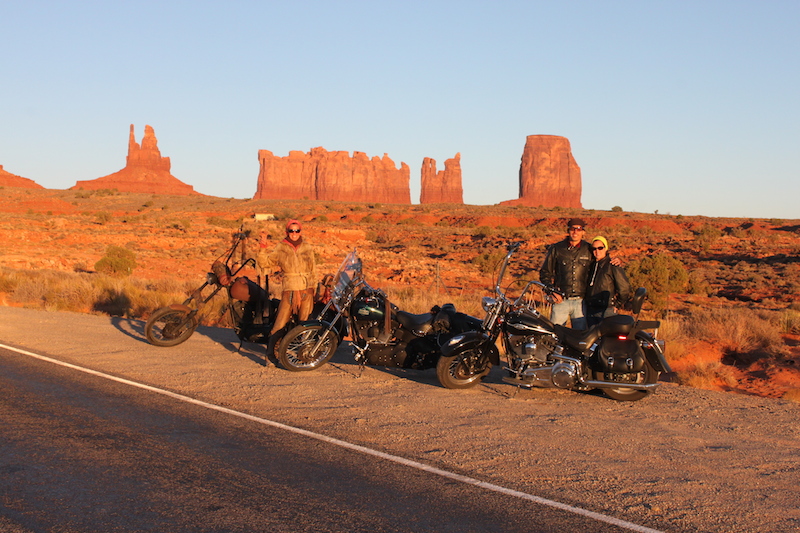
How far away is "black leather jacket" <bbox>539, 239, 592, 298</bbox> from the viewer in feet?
25.7

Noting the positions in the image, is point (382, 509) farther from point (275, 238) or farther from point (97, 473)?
point (275, 238)

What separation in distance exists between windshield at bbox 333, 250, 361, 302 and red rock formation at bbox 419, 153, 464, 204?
134 metres

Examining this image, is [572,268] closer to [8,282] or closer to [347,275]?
[347,275]

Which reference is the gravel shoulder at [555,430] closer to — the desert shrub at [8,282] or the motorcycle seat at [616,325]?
the motorcycle seat at [616,325]

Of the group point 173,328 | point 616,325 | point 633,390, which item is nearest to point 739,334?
point 633,390

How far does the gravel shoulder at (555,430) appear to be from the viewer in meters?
4.39

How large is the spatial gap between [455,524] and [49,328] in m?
10.7

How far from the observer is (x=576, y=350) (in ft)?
22.8

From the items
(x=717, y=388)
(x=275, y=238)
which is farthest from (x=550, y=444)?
(x=275, y=238)

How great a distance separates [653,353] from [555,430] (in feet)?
5.40

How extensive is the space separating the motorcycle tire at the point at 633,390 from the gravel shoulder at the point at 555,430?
9cm

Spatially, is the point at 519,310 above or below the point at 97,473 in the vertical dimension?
above

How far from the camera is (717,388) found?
9070 millimetres

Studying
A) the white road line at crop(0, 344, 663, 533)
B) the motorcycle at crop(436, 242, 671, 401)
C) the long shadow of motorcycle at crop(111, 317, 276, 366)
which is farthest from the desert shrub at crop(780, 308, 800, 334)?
the white road line at crop(0, 344, 663, 533)
